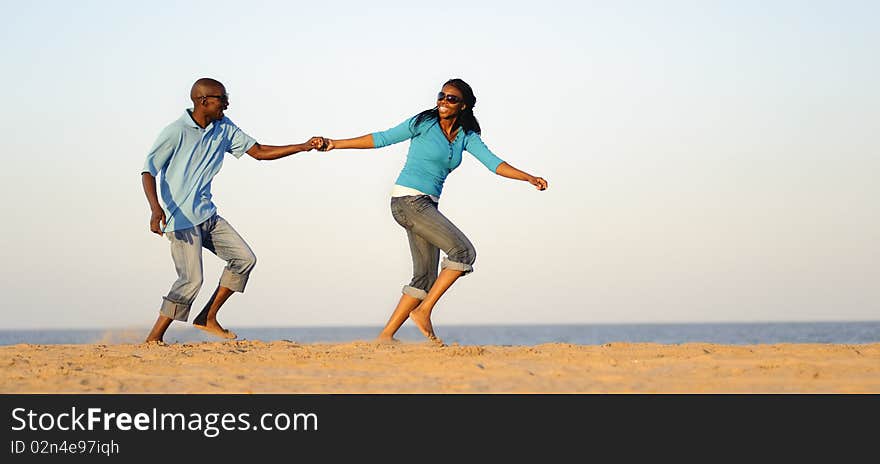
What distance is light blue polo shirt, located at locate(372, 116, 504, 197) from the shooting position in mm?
8562

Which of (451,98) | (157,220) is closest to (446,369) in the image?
(451,98)

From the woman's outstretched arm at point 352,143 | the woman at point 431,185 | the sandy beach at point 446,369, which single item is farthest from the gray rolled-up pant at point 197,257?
the woman at point 431,185

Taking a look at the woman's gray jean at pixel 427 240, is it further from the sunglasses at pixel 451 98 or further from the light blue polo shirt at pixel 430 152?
the sunglasses at pixel 451 98

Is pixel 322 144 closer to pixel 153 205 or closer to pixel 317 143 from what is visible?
pixel 317 143

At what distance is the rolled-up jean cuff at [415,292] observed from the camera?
28.4 ft

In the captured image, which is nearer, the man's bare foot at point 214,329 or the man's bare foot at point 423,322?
the man's bare foot at point 423,322

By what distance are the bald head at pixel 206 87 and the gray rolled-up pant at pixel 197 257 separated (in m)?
1.01

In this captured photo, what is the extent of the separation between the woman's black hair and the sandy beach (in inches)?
68.7

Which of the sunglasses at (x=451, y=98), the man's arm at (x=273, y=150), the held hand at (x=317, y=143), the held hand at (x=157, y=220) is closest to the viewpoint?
the held hand at (x=157, y=220)

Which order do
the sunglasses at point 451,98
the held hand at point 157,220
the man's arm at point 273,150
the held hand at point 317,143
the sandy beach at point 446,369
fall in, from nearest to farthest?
the sandy beach at point 446,369, the held hand at point 157,220, the sunglasses at point 451,98, the held hand at point 317,143, the man's arm at point 273,150

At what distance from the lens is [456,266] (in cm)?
842

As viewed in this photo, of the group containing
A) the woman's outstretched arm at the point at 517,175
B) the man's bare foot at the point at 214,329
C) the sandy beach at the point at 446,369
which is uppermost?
the woman's outstretched arm at the point at 517,175

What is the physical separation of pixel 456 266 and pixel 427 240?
0.35 metres
